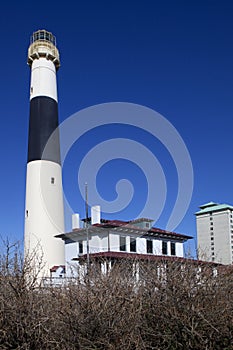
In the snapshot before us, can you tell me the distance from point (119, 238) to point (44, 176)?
7694mm

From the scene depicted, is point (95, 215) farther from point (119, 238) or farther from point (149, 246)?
point (149, 246)

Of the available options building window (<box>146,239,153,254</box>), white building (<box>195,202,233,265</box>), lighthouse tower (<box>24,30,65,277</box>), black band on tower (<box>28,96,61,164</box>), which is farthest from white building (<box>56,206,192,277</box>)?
white building (<box>195,202,233,265</box>)

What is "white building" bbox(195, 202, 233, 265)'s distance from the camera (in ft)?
252

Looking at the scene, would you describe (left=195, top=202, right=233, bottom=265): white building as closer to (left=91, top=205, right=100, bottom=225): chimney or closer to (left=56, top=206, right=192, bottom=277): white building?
(left=56, top=206, right=192, bottom=277): white building

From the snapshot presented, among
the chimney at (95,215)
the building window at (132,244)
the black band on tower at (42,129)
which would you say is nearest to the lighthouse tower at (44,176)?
the black band on tower at (42,129)

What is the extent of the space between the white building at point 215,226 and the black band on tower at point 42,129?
4920 cm

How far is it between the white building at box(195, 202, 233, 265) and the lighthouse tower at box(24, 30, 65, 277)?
48.7 m

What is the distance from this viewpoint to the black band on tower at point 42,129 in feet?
101

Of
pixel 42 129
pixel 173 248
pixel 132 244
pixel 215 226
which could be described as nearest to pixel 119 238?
pixel 132 244

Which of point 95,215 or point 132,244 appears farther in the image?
point 95,215

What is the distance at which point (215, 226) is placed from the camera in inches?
3339

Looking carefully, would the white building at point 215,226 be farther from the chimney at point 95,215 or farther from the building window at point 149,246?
the chimney at point 95,215

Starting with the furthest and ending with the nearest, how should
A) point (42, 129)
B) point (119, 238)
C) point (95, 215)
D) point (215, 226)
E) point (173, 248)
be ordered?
point (215, 226) → point (173, 248) → point (95, 215) → point (119, 238) → point (42, 129)

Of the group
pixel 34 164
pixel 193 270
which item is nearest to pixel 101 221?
pixel 34 164
